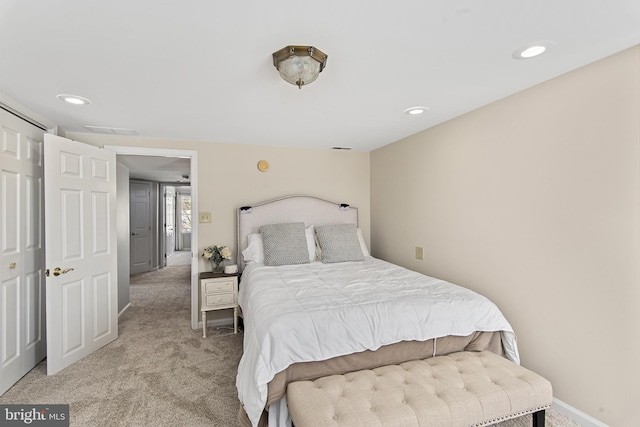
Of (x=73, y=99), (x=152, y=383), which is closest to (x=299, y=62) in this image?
(x=73, y=99)

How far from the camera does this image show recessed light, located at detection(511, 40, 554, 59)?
1.47m

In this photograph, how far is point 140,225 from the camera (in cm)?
647

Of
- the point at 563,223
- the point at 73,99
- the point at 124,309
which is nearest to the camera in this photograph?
the point at 563,223

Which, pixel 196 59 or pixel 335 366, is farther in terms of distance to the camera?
Answer: pixel 335 366

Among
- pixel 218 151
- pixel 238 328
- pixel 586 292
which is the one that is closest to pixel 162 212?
pixel 218 151

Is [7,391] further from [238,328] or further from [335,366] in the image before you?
[335,366]

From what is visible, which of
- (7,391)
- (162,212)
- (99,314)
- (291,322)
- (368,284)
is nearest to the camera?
(291,322)

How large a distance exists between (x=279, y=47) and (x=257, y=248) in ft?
7.55

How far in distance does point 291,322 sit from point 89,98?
221 cm

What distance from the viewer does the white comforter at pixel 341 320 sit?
5.24 feet

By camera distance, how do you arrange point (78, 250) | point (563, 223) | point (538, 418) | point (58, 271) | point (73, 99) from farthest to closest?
point (78, 250)
point (58, 271)
point (73, 99)
point (563, 223)
point (538, 418)

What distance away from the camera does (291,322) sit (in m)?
1.66

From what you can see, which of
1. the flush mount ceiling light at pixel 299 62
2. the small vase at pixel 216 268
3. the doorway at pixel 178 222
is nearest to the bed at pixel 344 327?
the small vase at pixel 216 268

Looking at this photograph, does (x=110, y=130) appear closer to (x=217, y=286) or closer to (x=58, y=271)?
(x=58, y=271)
